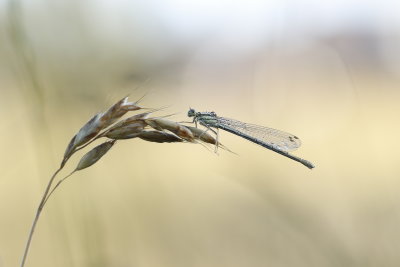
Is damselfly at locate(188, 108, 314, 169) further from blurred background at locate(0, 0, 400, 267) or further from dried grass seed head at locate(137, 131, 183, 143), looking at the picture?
dried grass seed head at locate(137, 131, 183, 143)

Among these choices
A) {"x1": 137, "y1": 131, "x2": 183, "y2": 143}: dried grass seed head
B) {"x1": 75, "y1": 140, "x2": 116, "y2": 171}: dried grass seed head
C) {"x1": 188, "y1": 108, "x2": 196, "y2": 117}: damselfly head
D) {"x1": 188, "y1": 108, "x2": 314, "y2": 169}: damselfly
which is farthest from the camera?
{"x1": 188, "y1": 108, "x2": 196, "y2": 117}: damselfly head

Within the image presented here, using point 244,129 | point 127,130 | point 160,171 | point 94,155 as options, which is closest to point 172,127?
point 127,130

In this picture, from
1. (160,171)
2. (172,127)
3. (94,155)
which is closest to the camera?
(94,155)

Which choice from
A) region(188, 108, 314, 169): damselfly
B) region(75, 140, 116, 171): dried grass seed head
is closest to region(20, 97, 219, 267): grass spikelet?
region(75, 140, 116, 171): dried grass seed head

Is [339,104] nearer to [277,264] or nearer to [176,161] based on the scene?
[176,161]

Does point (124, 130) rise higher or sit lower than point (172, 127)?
lower

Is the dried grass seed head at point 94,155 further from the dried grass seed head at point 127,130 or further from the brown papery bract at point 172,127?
the brown papery bract at point 172,127

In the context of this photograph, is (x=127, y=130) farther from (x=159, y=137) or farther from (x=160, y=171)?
(x=160, y=171)

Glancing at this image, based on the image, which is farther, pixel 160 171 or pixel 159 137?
pixel 160 171
